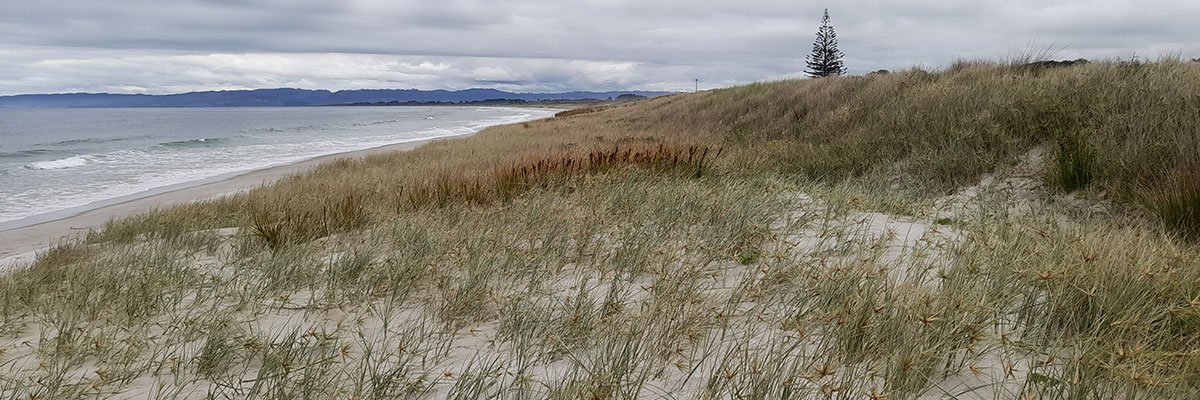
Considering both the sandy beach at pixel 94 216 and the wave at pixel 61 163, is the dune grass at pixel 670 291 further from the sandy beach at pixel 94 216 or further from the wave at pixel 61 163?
the wave at pixel 61 163

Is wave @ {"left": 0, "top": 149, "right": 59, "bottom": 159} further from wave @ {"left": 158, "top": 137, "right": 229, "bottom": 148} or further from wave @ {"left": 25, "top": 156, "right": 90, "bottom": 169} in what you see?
wave @ {"left": 158, "top": 137, "right": 229, "bottom": 148}

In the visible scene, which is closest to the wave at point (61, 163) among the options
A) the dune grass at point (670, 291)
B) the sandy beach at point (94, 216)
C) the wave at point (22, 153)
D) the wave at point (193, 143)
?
the wave at point (22, 153)

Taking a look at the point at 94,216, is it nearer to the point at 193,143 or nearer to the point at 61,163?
the point at 61,163

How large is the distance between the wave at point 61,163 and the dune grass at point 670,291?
1761 cm

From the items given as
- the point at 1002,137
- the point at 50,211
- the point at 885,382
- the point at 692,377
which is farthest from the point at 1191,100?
the point at 50,211

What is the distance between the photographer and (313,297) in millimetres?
3613

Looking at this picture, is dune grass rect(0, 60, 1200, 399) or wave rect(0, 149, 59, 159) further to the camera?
wave rect(0, 149, 59, 159)

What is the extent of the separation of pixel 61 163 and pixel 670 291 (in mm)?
25772

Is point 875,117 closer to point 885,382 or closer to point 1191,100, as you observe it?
point 1191,100

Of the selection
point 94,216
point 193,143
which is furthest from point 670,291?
point 193,143

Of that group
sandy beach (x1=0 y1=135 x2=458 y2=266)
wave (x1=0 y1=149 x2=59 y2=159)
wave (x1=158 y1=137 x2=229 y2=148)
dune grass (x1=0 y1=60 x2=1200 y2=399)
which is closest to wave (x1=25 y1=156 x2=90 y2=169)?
wave (x1=0 y1=149 x2=59 y2=159)

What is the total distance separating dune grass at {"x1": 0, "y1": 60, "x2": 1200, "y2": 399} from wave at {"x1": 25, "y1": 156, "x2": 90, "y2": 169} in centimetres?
1761

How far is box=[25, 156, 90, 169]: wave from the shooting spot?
19.8m

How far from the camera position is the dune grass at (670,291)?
8.30ft
